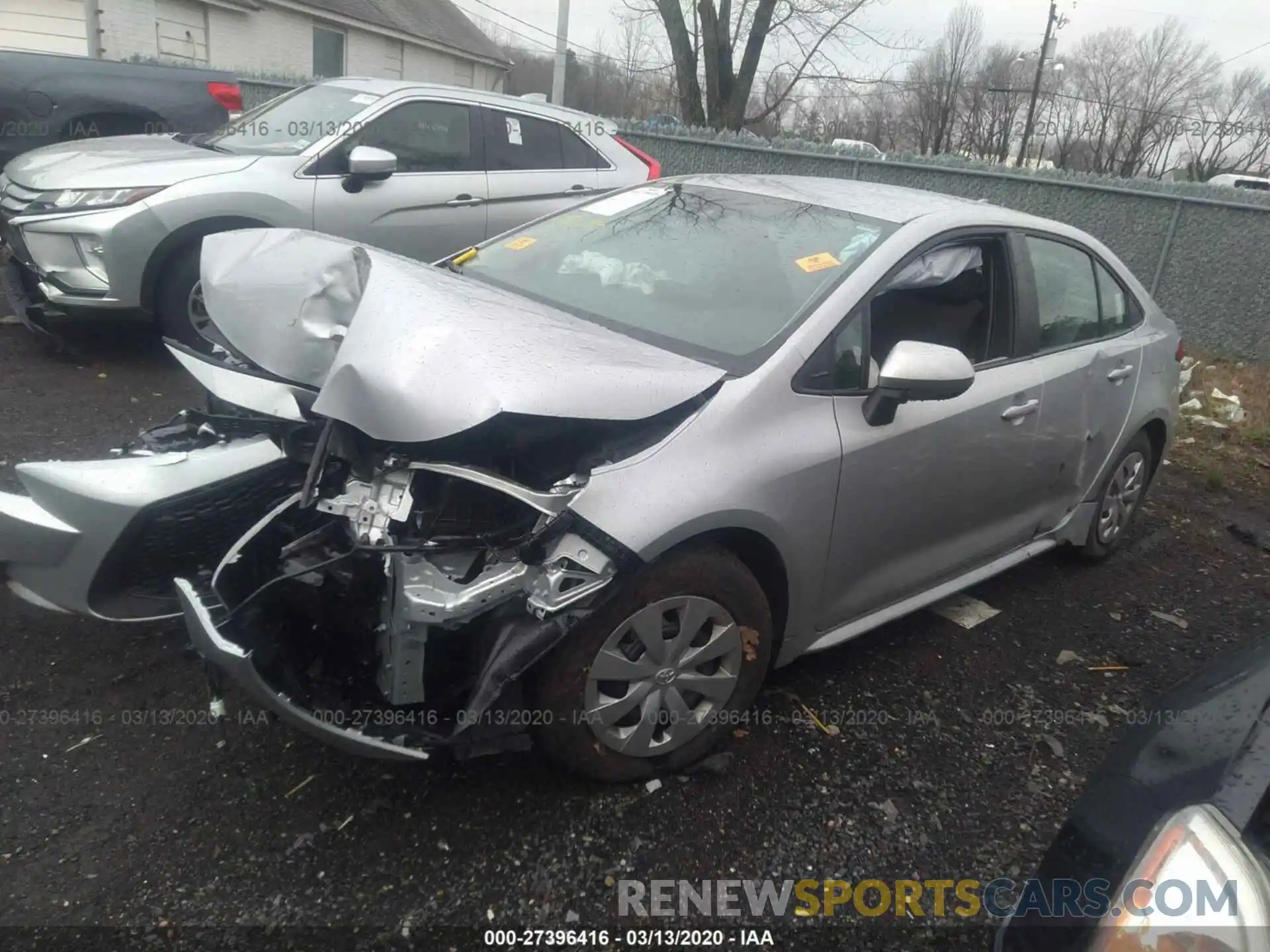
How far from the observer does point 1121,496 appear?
4.52 metres

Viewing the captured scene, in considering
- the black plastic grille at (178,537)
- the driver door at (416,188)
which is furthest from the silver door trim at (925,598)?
the driver door at (416,188)

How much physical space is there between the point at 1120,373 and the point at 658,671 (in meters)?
2.60

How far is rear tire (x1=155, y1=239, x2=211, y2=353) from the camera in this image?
17.7ft

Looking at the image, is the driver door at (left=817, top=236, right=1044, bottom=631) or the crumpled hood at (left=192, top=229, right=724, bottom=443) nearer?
the crumpled hood at (left=192, top=229, right=724, bottom=443)

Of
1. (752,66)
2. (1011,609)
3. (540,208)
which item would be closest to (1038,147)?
(752,66)

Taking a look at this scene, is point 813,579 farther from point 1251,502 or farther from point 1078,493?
point 1251,502

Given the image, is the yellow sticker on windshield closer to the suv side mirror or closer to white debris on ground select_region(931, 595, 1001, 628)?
white debris on ground select_region(931, 595, 1001, 628)

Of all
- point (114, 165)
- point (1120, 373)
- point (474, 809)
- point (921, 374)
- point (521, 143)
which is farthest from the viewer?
point (521, 143)

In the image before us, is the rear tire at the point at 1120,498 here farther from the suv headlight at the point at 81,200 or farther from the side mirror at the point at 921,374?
the suv headlight at the point at 81,200

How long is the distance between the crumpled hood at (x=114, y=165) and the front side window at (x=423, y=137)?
78 cm

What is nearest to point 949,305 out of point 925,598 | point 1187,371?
point 925,598

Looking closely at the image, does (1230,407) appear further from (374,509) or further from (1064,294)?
(374,509)

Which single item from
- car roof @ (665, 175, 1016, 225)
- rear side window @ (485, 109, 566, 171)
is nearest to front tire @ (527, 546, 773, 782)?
car roof @ (665, 175, 1016, 225)

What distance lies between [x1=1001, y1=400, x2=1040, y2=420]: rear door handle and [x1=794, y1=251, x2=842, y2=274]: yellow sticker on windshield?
0.85m
